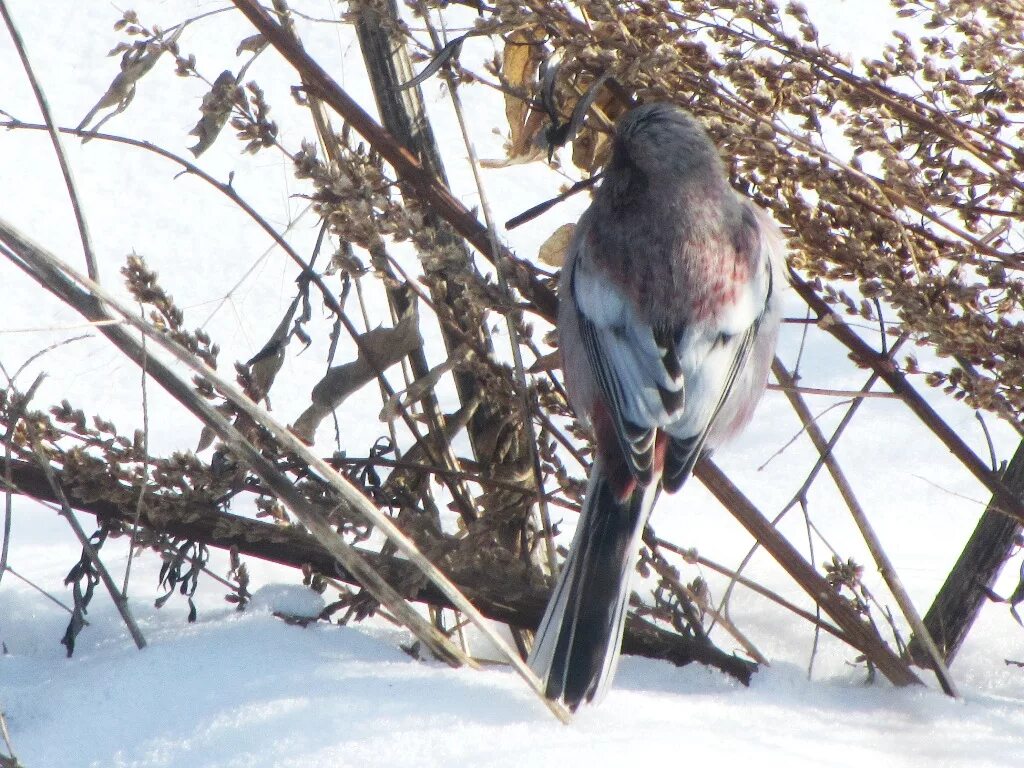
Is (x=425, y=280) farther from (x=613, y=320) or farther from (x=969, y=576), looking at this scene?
(x=969, y=576)

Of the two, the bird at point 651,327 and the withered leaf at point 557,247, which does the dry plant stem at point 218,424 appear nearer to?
the bird at point 651,327

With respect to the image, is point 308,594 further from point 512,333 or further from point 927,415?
point 927,415

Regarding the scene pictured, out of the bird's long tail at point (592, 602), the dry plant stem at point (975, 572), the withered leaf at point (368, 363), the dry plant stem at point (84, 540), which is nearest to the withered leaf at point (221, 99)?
the withered leaf at point (368, 363)

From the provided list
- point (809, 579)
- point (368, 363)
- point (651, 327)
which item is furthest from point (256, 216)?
point (809, 579)

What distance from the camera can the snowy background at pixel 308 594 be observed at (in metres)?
1.81

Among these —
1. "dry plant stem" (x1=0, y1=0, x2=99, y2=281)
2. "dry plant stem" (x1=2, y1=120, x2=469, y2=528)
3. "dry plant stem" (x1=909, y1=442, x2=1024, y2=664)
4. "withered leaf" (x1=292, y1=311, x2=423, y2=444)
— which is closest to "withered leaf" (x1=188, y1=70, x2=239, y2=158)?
"dry plant stem" (x1=2, y1=120, x2=469, y2=528)

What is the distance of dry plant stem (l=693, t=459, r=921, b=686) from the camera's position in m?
2.13

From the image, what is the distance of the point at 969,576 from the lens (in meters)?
2.36

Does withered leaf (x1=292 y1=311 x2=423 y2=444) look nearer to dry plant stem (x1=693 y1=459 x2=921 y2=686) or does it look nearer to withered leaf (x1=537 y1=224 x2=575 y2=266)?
withered leaf (x1=537 y1=224 x2=575 y2=266)

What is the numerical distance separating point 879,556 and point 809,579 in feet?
0.55

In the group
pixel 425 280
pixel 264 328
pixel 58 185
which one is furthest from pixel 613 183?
pixel 58 185

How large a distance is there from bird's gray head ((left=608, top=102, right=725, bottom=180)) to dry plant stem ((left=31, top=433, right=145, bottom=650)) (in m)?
1.22

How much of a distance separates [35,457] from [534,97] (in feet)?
3.67

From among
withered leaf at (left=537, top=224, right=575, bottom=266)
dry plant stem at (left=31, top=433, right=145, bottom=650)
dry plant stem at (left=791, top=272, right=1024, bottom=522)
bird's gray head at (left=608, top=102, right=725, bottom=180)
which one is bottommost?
dry plant stem at (left=31, top=433, right=145, bottom=650)
